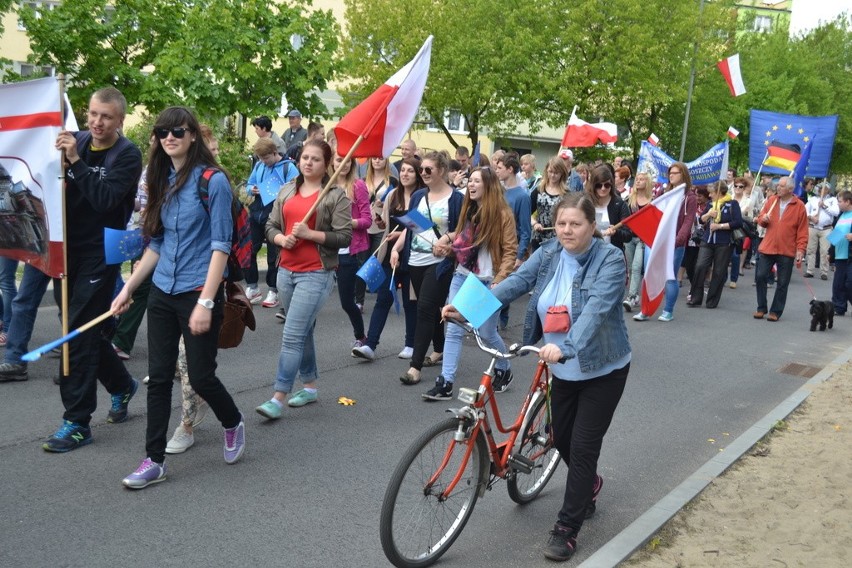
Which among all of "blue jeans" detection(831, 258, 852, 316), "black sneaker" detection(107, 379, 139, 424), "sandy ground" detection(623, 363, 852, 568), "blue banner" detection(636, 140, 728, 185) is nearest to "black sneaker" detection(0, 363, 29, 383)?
"black sneaker" detection(107, 379, 139, 424)

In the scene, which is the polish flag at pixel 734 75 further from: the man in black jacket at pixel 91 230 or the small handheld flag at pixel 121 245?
the small handheld flag at pixel 121 245

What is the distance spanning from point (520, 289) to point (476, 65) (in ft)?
106

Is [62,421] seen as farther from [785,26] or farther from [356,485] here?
[785,26]

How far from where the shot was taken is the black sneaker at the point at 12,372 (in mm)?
6809

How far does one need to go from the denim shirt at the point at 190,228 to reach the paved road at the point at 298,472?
1.13 metres

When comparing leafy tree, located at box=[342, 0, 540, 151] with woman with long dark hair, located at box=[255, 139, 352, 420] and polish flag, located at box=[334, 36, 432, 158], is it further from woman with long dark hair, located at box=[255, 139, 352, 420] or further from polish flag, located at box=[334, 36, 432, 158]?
woman with long dark hair, located at box=[255, 139, 352, 420]

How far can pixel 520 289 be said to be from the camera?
4.55 m

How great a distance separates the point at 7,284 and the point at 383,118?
3.48m

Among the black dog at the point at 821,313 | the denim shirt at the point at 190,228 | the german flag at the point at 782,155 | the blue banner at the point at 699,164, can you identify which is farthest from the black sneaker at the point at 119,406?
the german flag at the point at 782,155

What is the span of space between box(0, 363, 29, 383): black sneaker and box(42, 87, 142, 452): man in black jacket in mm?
1518

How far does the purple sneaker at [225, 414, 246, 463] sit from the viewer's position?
540cm

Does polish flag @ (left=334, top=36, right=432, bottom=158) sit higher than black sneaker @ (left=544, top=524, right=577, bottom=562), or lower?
higher

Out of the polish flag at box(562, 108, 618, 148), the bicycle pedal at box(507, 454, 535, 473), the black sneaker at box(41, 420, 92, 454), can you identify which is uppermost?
the polish flag at box(562, 108, 618, 148)

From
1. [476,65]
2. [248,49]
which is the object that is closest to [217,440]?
[248,49]
